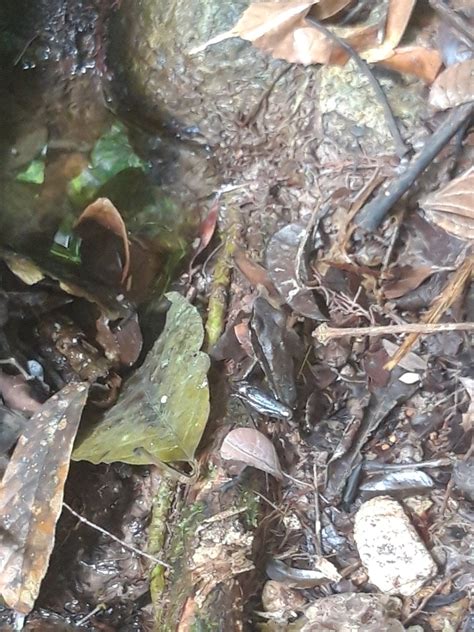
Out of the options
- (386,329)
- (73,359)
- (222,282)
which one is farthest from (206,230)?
(386,329)

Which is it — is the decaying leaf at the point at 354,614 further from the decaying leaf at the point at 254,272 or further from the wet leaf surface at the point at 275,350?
the decaying leaf at the point at 254,272

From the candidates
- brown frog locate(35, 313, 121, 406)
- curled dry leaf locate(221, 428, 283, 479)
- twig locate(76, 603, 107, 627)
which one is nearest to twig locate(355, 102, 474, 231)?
curled dry leaf locate(221, 428, 283, 479)

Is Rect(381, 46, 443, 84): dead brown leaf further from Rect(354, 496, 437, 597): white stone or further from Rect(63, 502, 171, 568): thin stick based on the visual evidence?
Rect(63, 502, 171, 568): thin stick

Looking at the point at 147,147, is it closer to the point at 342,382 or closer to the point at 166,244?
the point at 166,244

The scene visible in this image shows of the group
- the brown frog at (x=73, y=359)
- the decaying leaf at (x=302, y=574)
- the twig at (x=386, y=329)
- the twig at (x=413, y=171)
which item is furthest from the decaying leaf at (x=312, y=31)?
the decaying leaf at (x=302, y=574)

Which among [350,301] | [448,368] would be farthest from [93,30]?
[448,368]

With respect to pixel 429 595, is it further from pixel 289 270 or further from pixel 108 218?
pixel 108 218
